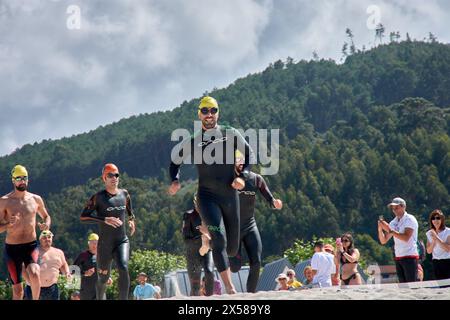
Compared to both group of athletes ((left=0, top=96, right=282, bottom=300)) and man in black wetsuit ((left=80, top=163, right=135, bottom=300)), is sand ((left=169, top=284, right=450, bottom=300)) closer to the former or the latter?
group of athletes ((left=0, top=96, right=282, bottom=300))

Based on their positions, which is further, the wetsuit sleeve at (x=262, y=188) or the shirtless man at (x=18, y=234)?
the wetsuit sleeve at (x=262, y=188)

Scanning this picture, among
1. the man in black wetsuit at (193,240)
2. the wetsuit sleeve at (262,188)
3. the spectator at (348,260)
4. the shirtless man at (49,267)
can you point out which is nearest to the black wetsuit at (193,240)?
the man in black wetsuit at (193,240)

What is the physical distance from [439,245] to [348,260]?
161 cm

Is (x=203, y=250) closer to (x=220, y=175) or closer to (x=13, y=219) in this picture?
(x=220, y=175)

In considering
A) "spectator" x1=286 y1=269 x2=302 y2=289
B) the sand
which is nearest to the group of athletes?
the sand

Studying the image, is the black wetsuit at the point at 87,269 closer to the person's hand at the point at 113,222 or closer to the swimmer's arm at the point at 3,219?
the person's hand at the point at 113,222

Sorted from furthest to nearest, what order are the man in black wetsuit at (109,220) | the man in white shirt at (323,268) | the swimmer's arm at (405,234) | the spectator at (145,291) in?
the spectator at (145,291) < the man in white shirt at (323,268) < the swimmer's arm at (405,234) < the man in black wetsuit at (109,220)

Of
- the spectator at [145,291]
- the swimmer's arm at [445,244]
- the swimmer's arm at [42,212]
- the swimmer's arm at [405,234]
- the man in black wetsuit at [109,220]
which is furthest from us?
the spectator at [145,291]

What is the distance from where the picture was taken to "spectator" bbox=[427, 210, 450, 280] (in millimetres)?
12812


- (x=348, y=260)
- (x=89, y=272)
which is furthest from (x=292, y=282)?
(x=89, y=272)

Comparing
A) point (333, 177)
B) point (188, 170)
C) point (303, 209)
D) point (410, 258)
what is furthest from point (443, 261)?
point (188, 170)

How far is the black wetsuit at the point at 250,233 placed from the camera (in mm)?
12055
